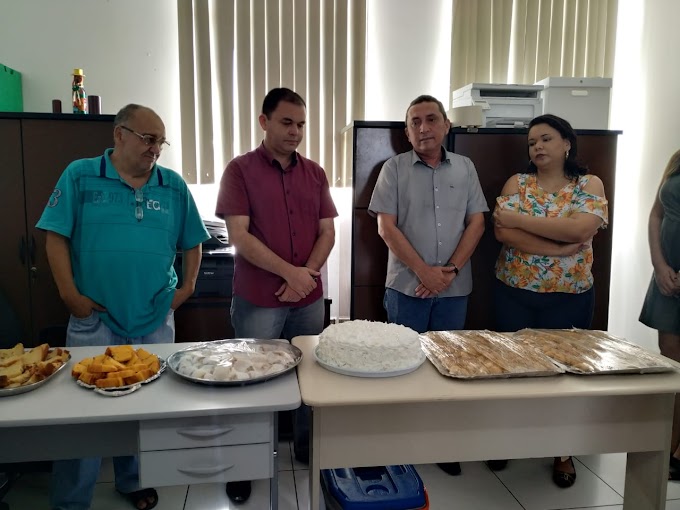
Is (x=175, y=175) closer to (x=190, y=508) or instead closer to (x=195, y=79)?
(x=190, y=508)

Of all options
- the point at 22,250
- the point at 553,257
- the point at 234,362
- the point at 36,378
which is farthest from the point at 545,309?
the point at 22,250

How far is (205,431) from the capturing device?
1.17 meters

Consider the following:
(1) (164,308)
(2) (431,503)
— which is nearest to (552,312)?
(2) (431,503)

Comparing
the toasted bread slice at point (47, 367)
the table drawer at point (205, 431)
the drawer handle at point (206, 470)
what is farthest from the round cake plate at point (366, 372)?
the toasted bread slice at point (47, 367)

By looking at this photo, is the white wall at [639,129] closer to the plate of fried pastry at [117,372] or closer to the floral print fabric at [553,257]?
the floral print fabric at [553,257]

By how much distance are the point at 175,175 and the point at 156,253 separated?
0.31m

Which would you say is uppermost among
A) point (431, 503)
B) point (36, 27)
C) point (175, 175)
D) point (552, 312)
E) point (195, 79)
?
point (36, 27)

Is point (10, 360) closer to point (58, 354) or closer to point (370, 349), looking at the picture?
point (58, 354)

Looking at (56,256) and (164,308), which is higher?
(56,256)

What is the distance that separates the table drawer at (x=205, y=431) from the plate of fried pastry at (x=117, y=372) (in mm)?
114

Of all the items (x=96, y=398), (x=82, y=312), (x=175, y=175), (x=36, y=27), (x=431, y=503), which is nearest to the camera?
(x=96, y=398)

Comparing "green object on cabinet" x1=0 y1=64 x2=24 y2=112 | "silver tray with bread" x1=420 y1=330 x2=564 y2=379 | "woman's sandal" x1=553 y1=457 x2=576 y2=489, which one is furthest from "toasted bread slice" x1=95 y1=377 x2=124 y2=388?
"green object on cabinet" x1=0 y1=64 x2=24 y2=112

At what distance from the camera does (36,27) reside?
307 centimetres

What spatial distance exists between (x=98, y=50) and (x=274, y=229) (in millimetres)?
2063
